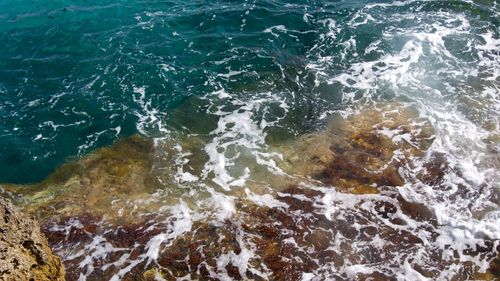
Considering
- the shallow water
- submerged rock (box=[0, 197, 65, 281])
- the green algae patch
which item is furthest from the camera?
the green algae patch

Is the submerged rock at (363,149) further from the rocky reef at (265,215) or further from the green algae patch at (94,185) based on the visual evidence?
the green algae patch at (94,185)

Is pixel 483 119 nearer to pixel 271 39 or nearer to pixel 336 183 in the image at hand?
pixel 336 183

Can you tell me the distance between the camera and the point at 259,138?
1249 cm

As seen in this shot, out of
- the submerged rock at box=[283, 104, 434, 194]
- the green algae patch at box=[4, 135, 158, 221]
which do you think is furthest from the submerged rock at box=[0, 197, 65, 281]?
the submerged rock at box=[283, 104, 434, 194]

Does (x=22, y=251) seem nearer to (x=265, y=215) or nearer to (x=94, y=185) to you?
(x=94, y=185)

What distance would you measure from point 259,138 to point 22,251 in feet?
25.6

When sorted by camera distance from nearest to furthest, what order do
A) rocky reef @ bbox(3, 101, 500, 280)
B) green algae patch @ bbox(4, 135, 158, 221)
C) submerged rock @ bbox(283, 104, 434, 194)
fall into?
rocky reef @ bbox(3, 101, 500, 280) → green algae patch @ bbox(4, 135, 158, 221) → submerged rock @ bbox(283, 104, 434, 194)

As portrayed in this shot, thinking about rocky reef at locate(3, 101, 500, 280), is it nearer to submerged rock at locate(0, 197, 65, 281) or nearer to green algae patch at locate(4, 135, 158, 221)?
green algae patch at locate(4, 135, 158, 221)

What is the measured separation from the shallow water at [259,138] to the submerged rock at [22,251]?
2.42 metres

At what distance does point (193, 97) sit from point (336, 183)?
6.41 m

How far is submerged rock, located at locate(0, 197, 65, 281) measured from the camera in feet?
18.7

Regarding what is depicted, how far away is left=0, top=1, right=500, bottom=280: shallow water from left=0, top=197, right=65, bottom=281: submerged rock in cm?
242

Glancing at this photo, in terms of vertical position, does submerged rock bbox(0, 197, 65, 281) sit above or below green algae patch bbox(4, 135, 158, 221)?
above

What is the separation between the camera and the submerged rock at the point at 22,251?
570 centimetres
